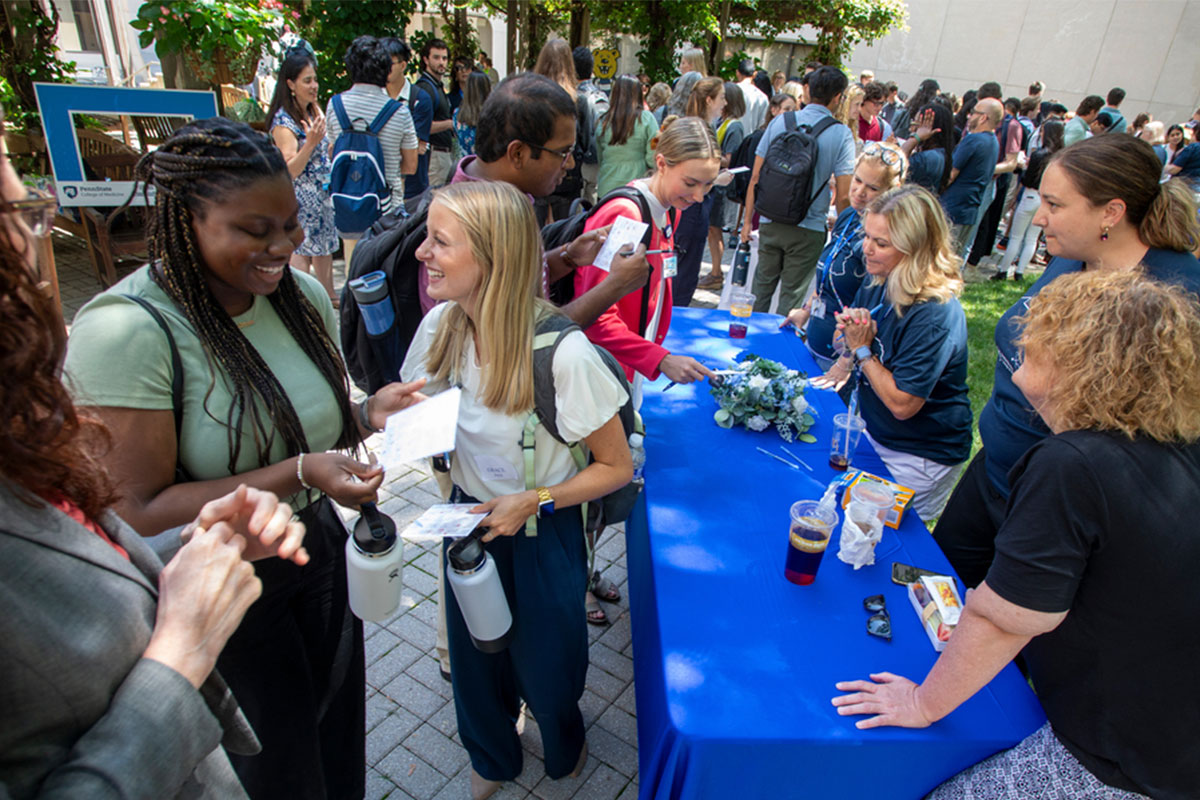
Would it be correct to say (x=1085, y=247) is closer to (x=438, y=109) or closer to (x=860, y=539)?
(x=860, y=539)

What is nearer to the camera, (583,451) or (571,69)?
(583,451)

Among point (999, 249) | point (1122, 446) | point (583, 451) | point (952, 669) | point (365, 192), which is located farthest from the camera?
point (999, 249)

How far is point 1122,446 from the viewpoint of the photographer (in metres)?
1.32

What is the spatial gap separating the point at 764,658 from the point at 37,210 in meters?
1.72

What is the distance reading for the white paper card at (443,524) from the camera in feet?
5.53

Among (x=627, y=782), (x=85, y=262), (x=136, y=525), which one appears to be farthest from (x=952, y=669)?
(x=85, y=262)

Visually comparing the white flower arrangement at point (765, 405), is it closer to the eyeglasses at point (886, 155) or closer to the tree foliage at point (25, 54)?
the eyeglasses at point (886, 155)

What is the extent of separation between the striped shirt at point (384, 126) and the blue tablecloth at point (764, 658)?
431 cm

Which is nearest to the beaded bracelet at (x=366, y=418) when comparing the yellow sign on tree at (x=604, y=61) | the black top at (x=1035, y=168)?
the black top at (x=1035, y=168)

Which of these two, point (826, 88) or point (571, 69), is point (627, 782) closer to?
point (826, 88)

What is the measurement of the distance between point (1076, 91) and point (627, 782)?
21.9m

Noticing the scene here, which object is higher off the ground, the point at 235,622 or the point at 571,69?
the point at 571,69

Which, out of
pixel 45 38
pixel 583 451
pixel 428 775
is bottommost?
pixel 428 775

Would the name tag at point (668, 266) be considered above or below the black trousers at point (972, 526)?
above
